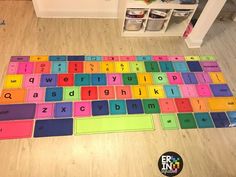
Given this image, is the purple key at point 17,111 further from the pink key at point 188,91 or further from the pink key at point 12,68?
the pink key at point 188,91

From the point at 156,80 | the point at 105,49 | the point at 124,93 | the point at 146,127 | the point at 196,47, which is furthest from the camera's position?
the point at 196,47

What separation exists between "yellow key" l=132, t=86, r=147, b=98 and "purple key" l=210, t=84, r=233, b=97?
547mm

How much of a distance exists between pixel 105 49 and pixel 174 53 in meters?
0.60

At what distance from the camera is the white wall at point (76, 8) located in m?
1.87

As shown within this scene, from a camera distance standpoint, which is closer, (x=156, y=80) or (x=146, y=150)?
(x=146, y=150)

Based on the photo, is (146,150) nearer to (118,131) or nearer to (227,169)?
(118,131)

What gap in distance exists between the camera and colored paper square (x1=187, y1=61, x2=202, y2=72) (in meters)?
1.79

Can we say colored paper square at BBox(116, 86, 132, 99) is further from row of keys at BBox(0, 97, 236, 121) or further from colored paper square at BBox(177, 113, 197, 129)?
colored paper square at BBox(177, 113, 197, 129)

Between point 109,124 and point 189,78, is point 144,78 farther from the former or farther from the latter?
point 109,124

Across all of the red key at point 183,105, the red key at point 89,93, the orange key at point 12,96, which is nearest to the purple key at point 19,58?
the orange key at point 12,96

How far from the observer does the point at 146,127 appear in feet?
4.73

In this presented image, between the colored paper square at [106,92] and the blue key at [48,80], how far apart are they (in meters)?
0.33

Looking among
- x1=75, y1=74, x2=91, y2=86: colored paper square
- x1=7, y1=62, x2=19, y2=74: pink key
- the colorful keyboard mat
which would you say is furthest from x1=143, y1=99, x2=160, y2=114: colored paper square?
x1=7, y1=62, x2=19, y2=74: pink key

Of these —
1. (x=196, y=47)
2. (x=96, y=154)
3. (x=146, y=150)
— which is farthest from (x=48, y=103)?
(x=196, y=47)
